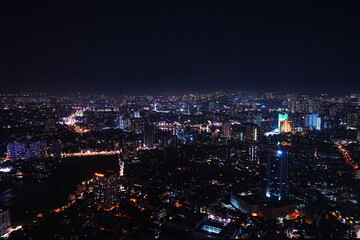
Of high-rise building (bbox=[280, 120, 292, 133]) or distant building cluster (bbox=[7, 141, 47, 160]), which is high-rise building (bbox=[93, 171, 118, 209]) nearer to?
distant building cluster (bbox=[7, 141, 47, 160])

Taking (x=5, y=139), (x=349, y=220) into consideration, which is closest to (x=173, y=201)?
(x=349, y=220)

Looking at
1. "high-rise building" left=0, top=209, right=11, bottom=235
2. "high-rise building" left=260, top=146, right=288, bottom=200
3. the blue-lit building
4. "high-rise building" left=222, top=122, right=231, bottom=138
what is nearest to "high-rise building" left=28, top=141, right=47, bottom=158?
"high-rise building" left=0, top=209, right=11, bottom=235

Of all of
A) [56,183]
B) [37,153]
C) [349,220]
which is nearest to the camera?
[349,220]

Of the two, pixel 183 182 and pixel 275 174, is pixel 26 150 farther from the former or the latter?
pixel 275 174

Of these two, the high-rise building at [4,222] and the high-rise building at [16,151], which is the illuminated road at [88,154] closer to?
the high-rise building at [16,151]

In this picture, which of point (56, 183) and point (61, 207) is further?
point (56, 183)

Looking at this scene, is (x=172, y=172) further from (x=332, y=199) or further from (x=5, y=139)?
(x=5, y=139)
